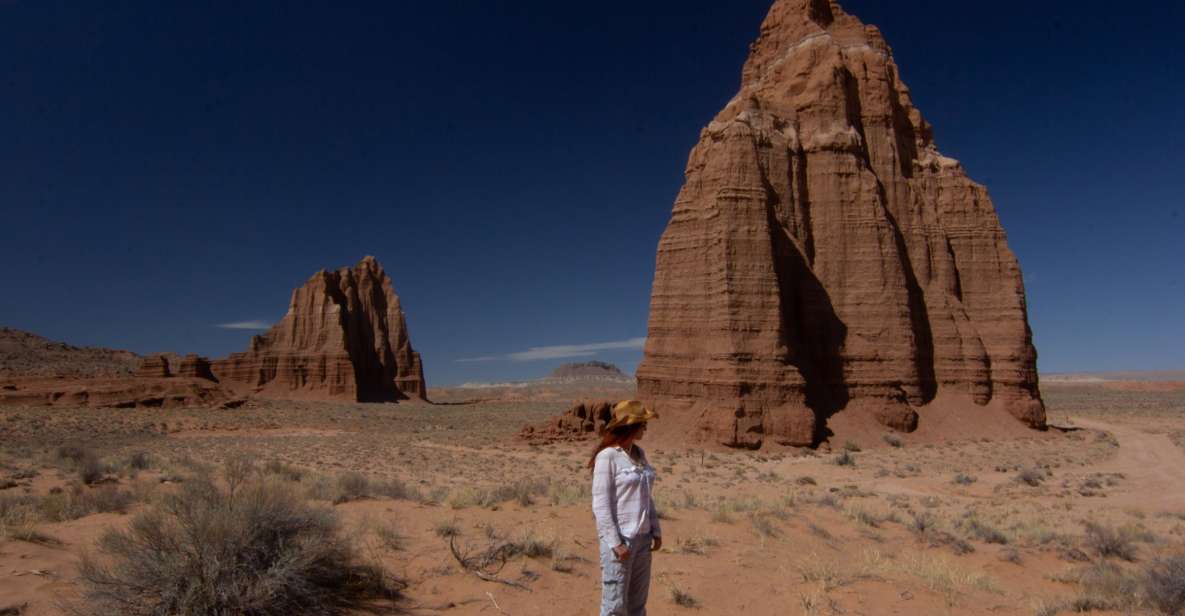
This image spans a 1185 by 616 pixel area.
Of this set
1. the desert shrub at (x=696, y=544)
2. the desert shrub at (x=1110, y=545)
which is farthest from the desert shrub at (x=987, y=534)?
the desert shrub at (x=696, y=544)

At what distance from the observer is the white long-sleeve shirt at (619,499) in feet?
15.7

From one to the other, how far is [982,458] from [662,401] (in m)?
13.6

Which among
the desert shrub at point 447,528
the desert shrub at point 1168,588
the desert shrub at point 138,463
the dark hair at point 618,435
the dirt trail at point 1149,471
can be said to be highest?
the dark hair at point 618,435

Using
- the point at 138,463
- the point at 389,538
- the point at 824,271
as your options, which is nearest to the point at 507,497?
the point at 389,538

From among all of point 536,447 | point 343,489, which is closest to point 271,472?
point 343,489

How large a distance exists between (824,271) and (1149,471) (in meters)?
15.1

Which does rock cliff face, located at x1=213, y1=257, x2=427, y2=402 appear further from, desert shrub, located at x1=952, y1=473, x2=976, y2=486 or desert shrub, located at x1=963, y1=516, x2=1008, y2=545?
desert shrub, located at x1=963, y1=516, x2=1008, y2=545

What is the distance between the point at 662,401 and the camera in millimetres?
31109

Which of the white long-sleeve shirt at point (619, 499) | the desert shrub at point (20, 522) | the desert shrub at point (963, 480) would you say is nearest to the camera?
the white long-sleeve shirt at point (619, 499)

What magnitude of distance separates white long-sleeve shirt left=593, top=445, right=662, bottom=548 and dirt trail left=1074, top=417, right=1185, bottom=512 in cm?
1868

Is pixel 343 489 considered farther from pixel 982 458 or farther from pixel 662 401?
pixel 982 458

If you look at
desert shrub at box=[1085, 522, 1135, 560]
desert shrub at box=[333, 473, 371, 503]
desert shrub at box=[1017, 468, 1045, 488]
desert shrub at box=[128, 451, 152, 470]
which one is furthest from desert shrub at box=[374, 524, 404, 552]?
desert shrub at box=[1017, 468, 1045, 488]

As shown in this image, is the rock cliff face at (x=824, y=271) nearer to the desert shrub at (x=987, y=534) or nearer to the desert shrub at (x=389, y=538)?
the desert shrub at (x=987, y=534)

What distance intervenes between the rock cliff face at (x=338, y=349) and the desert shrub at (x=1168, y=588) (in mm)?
69928
